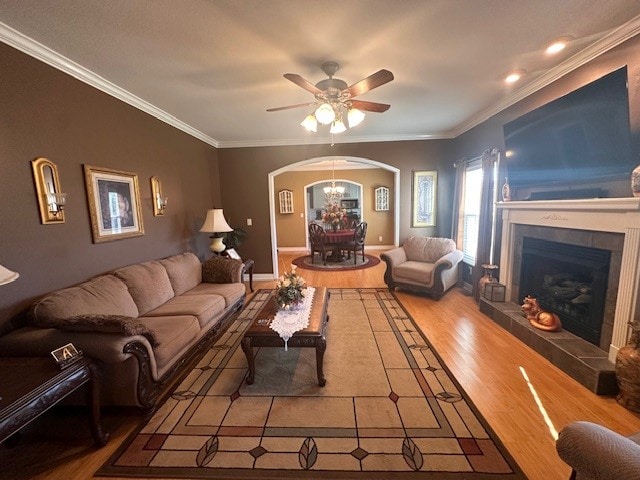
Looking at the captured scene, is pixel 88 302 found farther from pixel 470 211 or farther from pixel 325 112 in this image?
pixel 470 211

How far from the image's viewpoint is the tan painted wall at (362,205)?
852 centimetres

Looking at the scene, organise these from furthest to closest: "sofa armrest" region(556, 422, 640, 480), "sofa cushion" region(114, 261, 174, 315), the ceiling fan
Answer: "sofa cushion" region(114, 261, 174, 315), the ceiling fan, "sofa armrest" region(556, 422, 640, 480)

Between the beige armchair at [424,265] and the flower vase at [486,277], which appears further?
the beige armchair at [424,265]

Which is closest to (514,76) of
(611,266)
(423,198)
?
(611,266)

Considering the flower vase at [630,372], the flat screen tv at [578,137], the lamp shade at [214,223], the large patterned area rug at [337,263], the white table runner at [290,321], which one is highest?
the flat screen tv at [578,137]

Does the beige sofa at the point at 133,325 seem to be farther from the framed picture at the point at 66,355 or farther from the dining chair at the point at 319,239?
the dining chair at the point at 319,239

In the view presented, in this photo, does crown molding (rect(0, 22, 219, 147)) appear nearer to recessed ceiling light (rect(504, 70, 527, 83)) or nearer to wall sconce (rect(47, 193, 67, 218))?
wall sconce (rect(47, 193, 67, 218))

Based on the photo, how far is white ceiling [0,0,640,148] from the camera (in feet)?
5.67

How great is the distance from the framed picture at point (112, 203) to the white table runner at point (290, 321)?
6.54 feet

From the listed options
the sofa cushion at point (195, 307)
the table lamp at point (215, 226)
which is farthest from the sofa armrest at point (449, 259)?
the table lamp at point (215, 226)

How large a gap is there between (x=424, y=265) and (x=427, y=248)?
43cm

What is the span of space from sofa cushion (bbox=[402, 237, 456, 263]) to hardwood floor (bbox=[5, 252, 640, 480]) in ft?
4.78

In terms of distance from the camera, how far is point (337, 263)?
273 inches

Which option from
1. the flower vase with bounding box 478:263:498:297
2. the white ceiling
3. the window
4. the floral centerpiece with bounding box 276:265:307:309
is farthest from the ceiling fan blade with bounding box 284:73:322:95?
the window
